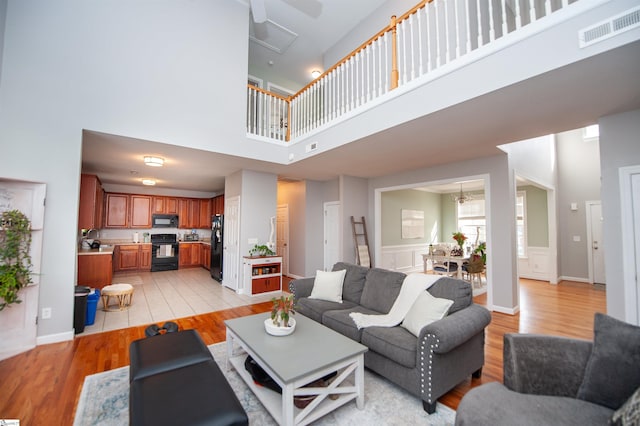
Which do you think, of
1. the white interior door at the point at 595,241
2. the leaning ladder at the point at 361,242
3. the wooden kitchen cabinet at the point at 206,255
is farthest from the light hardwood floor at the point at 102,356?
the wooden kitchen cabinet at the point at 206,255

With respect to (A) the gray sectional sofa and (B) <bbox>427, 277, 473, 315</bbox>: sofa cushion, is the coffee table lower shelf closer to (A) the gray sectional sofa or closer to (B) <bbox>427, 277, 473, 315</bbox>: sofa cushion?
(A) the gray sectional sofa

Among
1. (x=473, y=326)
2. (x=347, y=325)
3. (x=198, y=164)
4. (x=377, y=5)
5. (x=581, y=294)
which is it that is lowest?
(x=581, y=294)

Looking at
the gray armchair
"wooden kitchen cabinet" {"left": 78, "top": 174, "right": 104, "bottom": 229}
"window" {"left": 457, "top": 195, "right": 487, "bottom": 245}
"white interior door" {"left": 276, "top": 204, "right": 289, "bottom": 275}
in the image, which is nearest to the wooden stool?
"wooden kitchen cabinet" {"left": 78, "top": 174, "right": 104, "bottom": 229}

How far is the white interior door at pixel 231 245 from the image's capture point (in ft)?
18.7

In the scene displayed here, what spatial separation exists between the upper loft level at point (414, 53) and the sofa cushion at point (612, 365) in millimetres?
1963

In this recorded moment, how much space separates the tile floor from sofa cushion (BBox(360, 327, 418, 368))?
3.05 m

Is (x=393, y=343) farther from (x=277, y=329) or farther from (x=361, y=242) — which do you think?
(x=361, y=242)

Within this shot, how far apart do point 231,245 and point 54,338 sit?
3139 mm

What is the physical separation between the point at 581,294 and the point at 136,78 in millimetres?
9084

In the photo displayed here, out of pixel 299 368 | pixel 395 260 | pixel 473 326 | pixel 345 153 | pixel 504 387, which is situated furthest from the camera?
pixel 395 260

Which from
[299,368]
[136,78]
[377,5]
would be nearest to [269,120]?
[136,78]

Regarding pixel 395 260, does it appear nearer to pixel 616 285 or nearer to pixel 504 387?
pixel 616 285

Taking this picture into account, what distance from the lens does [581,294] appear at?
18.3 feet

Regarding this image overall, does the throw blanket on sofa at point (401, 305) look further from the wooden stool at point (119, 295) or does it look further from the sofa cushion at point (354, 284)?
the wooden stool at point (119, 295)
